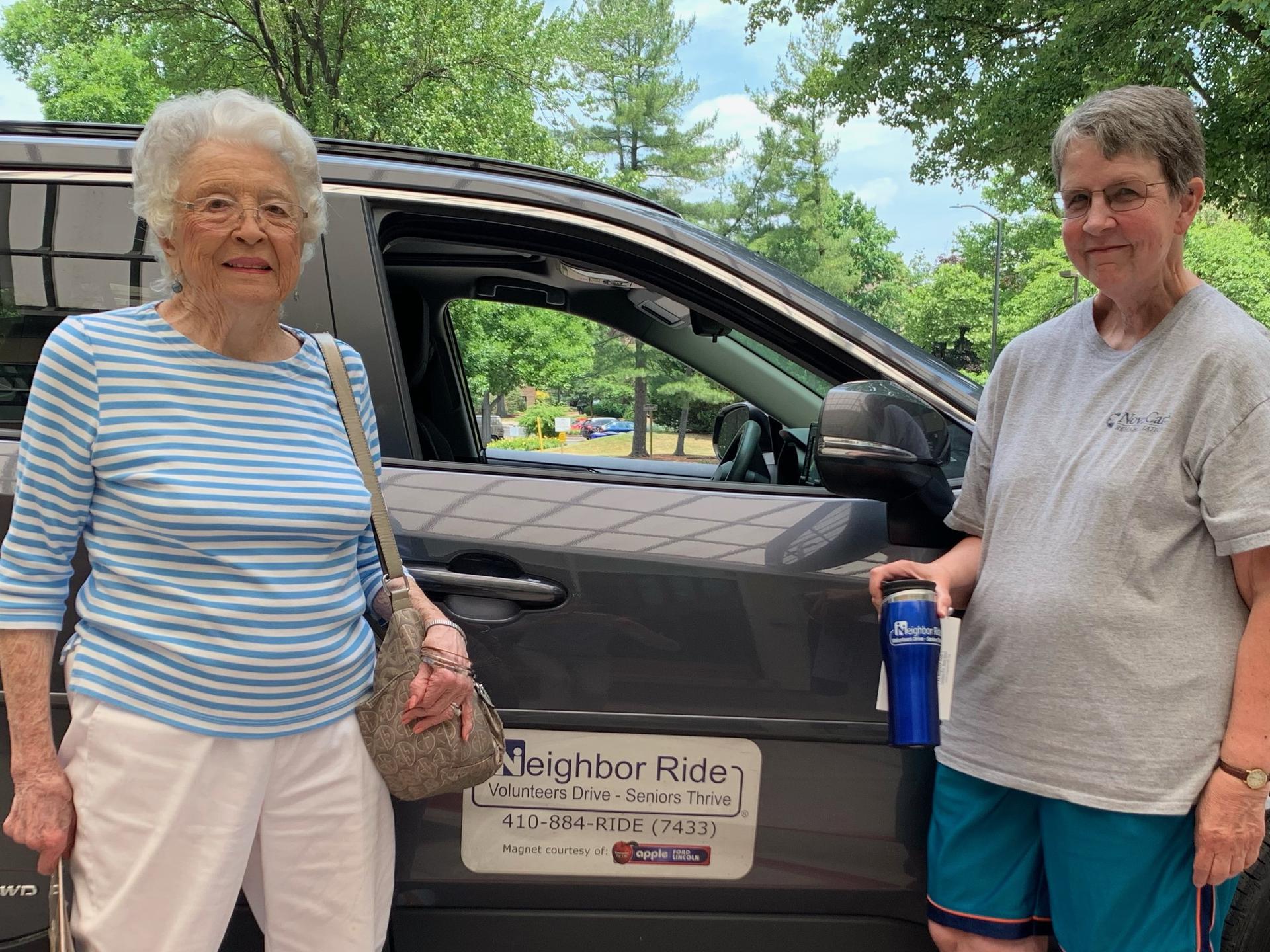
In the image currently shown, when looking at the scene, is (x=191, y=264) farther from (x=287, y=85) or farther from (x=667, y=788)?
(x=287, y=85)

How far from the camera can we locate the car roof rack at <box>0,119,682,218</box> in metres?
1.95

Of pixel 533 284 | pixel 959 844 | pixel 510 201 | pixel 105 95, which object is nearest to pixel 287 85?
pixel 105 95

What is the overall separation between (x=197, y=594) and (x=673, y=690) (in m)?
0.79

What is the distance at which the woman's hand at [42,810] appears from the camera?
1301mm

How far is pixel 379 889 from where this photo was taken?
1509mm

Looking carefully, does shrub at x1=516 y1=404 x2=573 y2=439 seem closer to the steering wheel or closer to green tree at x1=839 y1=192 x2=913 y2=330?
the steering wheel

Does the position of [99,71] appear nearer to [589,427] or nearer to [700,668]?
[589,427]

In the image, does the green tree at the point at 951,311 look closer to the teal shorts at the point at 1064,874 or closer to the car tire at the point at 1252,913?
the car tire at the point at 1252,913

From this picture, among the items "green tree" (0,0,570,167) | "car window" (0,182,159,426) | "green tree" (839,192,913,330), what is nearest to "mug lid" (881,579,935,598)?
"car window" (0,182,159,426)

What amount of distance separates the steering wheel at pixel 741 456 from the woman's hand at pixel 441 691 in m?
1.10

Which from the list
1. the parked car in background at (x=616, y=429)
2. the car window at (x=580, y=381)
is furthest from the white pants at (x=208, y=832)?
the parked car in background at (x=616, y=429)

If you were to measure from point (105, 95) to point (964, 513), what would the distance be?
60.0 ft

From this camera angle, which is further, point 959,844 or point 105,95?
point 105,95

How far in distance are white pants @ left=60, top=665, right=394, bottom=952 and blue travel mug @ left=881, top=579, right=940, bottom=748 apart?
796mm
